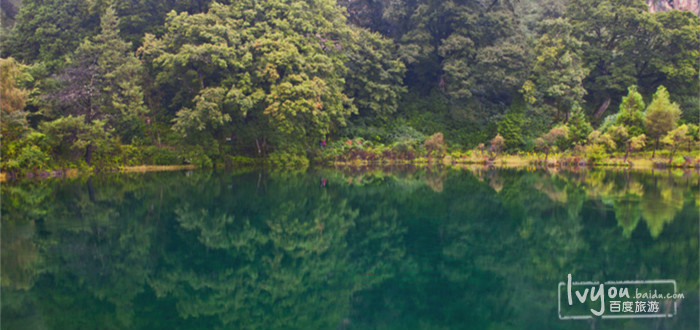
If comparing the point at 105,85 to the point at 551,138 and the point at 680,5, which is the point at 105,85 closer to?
the point at 551,138

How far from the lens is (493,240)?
216 inches

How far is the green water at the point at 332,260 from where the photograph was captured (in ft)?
10.8

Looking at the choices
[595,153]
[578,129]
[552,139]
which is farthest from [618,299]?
[578,129]

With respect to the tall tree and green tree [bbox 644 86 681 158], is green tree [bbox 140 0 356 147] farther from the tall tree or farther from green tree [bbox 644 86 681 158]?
green tree [bbox 644 86 681 158]

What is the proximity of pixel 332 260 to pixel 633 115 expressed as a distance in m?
19.6

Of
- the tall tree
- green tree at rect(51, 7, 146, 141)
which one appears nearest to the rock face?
the tall tree

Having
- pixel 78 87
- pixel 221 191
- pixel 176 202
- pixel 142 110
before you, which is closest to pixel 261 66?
pixel 142 110

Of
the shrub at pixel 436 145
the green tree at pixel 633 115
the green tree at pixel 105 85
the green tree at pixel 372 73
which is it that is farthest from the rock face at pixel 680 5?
the green tree at pixel 105 85

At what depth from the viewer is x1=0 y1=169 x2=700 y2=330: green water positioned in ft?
10.8

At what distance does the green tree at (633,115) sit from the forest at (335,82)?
6 centimetres

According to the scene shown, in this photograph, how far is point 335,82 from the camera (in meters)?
22.7

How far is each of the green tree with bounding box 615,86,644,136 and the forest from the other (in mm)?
61

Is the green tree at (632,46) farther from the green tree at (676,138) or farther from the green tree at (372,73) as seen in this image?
the green tree at (372,73)

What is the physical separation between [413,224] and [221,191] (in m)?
5.62
